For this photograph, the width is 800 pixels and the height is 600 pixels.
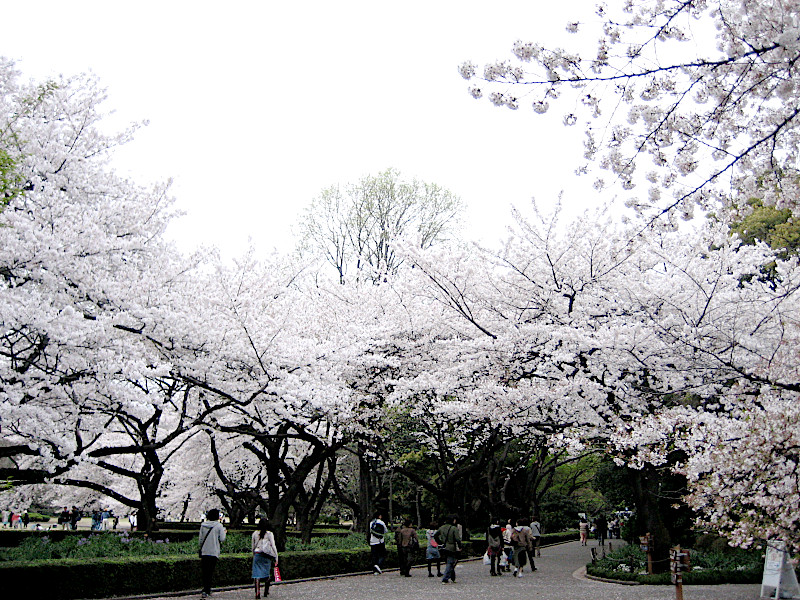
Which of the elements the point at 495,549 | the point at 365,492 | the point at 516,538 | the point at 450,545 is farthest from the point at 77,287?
the point at 365,492

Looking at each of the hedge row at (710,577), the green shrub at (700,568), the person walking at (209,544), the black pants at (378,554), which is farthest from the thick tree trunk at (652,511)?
the person walking at (209,544)

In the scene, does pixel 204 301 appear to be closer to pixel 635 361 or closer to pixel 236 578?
pixel 236 578

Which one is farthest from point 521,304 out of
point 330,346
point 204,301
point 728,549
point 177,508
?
point 177,508

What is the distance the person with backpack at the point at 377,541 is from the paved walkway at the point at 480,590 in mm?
325

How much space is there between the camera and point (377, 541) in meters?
15.5

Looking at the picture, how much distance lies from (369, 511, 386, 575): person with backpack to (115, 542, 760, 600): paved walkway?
0.32 metres

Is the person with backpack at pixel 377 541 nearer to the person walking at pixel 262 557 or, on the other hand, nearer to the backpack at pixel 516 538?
the backpack at pixel 516 538

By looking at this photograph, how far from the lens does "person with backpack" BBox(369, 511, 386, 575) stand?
15.2 m

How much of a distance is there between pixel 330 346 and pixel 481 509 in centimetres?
1635

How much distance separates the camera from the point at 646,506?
44.3ft

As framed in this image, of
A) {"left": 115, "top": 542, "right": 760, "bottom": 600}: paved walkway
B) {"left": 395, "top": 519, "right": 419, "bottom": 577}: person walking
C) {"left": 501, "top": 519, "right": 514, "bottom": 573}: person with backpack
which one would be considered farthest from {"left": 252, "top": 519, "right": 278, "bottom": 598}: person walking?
{"left": 501, "top": 519, "right": 514, "bottom": 573}: person with backpack

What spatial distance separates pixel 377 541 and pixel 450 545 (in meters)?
2.28

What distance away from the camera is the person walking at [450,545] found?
13.8 meters

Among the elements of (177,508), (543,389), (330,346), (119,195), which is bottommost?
(177,508)
